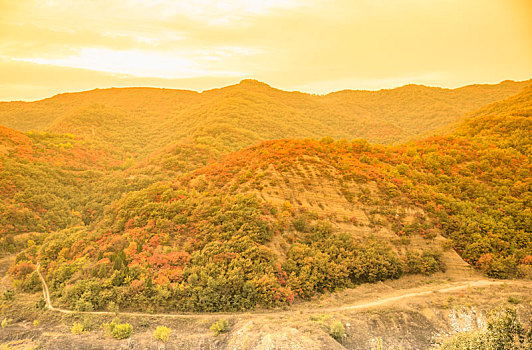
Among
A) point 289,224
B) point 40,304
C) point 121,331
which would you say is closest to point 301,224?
point 289,224

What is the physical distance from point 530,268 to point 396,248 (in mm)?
11593

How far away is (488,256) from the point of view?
27.8 metres

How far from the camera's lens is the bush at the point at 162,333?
21.1 m

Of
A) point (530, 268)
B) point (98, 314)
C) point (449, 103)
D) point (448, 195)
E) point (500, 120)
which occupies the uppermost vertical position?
point (449, 103)

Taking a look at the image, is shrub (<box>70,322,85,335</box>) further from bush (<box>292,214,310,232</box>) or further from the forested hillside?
bush (<box>292,214,310,232</box>)

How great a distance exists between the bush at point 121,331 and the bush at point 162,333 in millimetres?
2187

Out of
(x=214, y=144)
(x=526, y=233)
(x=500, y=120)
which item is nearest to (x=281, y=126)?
(x=214, y=144)

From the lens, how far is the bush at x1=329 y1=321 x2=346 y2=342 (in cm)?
2000

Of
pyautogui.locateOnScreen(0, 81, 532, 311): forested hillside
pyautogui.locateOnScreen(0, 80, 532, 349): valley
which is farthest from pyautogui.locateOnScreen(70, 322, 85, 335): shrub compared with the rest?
pyautogui.locateOnScreen(0, 81, 532, 311): forested hillside

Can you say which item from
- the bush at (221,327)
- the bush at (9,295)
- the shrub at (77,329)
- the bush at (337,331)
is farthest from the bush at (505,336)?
the bush at (9,295)

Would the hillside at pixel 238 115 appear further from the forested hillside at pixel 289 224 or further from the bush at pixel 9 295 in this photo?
the bush at pixel 9 295

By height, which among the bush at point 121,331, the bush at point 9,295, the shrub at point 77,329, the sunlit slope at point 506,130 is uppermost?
the sunlit slope at point 506,130

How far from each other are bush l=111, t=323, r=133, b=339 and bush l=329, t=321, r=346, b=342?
1510 cm

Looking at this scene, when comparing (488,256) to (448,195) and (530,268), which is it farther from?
(448,195)
